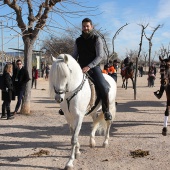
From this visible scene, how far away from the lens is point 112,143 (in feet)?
20.5

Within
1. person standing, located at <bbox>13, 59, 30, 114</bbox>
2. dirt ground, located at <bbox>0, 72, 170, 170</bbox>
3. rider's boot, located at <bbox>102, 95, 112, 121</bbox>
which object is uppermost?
person standing, located at <bbox>13, 59, 30, 114</bbox>

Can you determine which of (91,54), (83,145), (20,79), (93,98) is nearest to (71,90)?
(93,98)

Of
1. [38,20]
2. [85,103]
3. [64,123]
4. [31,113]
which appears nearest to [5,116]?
[31,113]

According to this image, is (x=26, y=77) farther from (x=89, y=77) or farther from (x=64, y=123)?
(x=89, y=77)

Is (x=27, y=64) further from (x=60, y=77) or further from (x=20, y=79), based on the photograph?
(x=60, y=77)

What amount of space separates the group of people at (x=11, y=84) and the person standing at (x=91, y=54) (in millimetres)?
3965

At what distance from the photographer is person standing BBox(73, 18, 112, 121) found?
5168 millimetres

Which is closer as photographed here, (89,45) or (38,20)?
(89,45)

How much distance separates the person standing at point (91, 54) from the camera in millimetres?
5168

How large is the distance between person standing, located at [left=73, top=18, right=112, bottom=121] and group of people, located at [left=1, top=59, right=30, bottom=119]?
3965 mm

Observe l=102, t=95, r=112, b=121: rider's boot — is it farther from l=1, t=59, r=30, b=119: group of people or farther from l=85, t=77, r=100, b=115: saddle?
l=1, t=59, r=30, b=119: group of people

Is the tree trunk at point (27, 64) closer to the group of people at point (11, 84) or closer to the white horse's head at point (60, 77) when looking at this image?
the group of people at point (11, 84)

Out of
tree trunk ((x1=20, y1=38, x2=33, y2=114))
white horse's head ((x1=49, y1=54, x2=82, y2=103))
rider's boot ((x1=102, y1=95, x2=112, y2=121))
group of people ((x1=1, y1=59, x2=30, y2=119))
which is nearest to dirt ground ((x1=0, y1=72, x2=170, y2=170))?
tree trunk ((x1=20, y1=38, x2=33, y2=114))

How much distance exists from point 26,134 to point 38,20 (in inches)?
158
